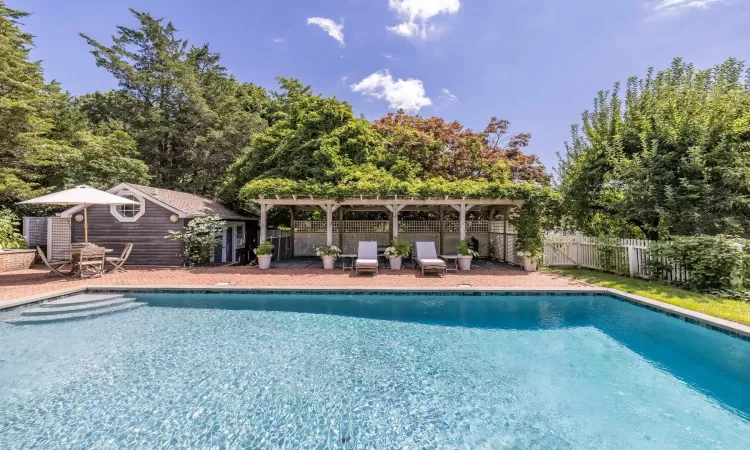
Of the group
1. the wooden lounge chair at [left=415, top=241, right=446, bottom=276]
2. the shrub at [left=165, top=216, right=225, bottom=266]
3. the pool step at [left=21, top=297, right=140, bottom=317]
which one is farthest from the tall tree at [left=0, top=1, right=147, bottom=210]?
the wooden lounge chair at [left=415, top=241, right=446, bottom=276]

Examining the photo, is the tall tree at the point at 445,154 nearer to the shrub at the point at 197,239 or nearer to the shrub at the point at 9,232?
the shrub at the point at 197,239

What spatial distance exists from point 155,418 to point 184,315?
3.90 m

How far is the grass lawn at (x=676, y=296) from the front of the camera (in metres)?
6.00

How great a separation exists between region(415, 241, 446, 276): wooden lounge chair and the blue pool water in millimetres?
3216

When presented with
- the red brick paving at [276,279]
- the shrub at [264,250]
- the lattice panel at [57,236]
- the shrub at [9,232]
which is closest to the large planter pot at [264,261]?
the shrub at [264,250]

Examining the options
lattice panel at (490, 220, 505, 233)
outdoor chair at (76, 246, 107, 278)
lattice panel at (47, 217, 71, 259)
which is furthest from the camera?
lattice panel at (490, 220, 505, 233)

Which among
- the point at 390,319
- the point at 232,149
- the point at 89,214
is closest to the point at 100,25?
the point at 232,149

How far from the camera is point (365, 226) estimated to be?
659 inches

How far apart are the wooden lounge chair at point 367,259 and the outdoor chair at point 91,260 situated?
7851 mm

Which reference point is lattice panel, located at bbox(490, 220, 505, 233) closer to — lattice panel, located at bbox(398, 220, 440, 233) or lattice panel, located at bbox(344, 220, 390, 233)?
lattice panel, located at bbox(398, 220, 440, 233)

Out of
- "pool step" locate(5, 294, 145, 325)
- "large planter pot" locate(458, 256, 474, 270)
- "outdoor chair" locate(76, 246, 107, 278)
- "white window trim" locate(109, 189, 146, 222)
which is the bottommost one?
"pool step" locate(5, 294, 145, 325)

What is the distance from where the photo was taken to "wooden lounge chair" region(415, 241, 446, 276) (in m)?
10.2

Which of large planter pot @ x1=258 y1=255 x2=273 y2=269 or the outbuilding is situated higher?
the outbuilding

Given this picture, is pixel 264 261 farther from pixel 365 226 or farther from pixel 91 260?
pixel 365 226
